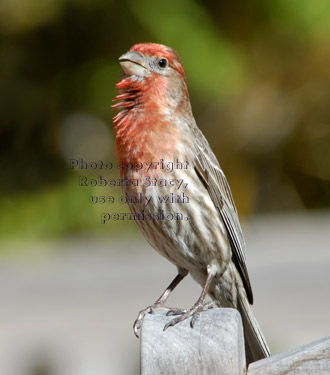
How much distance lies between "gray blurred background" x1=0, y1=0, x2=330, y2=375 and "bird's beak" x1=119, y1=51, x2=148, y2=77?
70.1 inches

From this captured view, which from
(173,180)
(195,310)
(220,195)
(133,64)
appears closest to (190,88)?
(220,195)

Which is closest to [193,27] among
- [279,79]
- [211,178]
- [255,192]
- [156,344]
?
[279,79]

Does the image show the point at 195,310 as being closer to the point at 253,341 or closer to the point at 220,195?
the point at 253,341

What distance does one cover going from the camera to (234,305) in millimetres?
3535

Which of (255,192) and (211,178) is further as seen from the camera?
(255,192)

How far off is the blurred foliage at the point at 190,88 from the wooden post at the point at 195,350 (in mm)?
3598

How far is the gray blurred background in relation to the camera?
202 inches

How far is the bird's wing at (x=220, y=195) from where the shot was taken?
336 centimetres

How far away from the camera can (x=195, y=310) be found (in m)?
2.43

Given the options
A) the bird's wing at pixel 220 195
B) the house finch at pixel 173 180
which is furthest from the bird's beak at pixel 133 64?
the bird's wing at pixel 220 195

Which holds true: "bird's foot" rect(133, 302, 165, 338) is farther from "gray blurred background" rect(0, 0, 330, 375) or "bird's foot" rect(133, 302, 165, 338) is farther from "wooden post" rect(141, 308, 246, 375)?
"gray blurred background" rect(0, 0, 330, 375)

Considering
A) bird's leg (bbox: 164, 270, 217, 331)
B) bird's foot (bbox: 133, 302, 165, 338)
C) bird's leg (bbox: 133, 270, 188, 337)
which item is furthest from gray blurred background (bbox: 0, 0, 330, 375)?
bird's foot (bbox: 133, 302, 165, 338)

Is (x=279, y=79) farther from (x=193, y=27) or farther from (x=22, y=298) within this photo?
(x=22, y=298)

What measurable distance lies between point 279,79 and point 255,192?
786 mm
